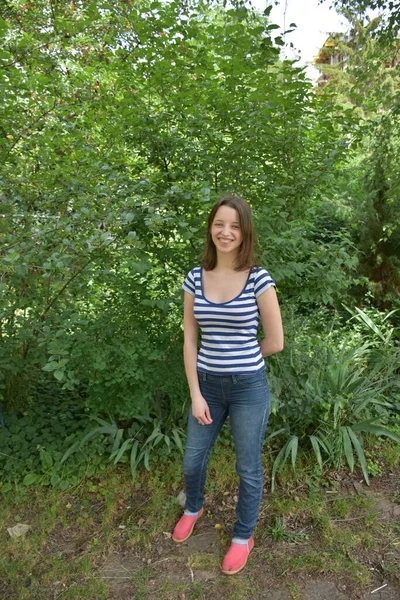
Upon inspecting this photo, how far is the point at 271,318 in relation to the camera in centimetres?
195

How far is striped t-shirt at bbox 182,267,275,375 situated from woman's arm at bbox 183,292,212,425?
0.09 metres

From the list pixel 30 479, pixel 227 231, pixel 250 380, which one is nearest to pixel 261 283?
pixel 227 231

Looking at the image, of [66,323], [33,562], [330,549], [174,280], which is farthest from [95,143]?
[330,549]

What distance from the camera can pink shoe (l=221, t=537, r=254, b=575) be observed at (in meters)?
2.20

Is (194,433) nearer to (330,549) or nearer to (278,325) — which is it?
(278,325)

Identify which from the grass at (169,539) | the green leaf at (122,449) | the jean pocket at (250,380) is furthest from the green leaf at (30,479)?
the jean pocket at (250,380)

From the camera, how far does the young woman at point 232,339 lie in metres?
1.92

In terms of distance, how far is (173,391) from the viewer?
296 centimetres

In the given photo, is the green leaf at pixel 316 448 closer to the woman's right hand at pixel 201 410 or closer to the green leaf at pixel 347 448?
the green leaf at pixel 347 448

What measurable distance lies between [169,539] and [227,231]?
1847mm

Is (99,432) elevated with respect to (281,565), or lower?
elevated

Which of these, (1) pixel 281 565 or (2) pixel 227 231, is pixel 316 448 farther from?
(2) pixel 227 231

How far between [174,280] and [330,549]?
1.89 metres

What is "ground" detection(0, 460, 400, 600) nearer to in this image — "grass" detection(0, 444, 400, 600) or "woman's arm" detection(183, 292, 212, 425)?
"grass" detection(0, 444, 400, 600)
